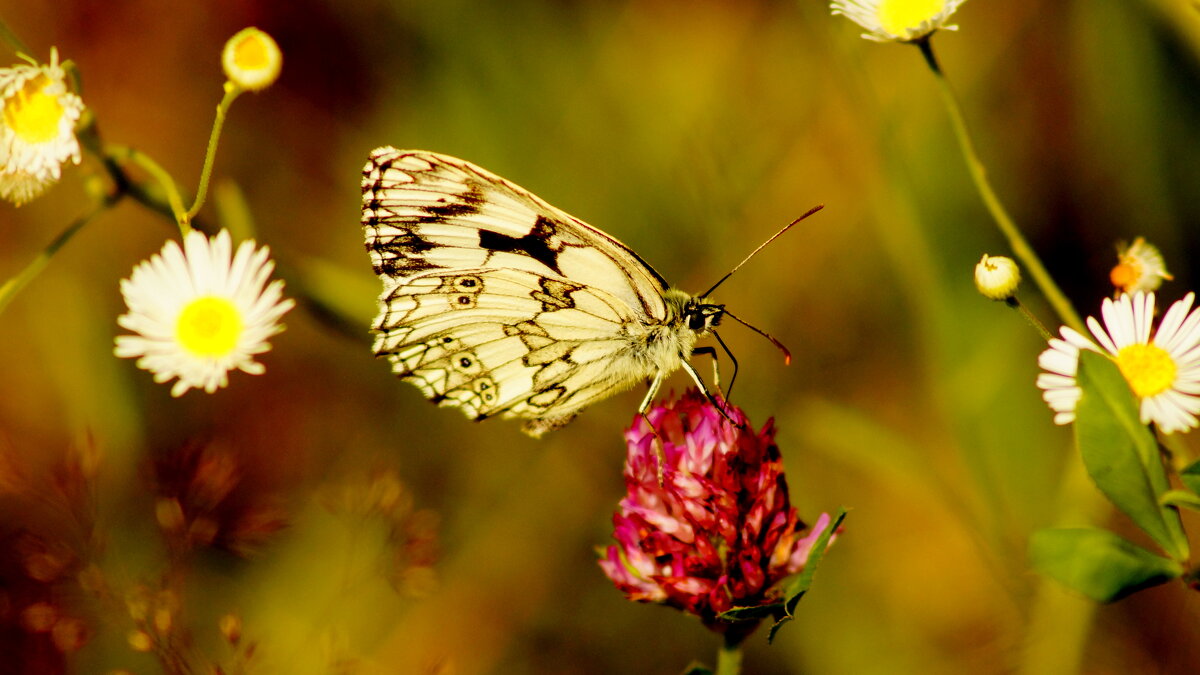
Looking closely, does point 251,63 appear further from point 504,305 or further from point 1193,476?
point 1193,476

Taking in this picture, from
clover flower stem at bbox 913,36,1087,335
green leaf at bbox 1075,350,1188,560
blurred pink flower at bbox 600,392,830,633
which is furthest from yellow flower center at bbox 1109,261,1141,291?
blurred pink flower at bbox 600,392,830,633

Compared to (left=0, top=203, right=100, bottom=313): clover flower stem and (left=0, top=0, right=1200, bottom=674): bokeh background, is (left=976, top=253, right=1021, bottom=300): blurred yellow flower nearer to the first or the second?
(left=0, top=0, right=1200, bottom=674): bokeh background

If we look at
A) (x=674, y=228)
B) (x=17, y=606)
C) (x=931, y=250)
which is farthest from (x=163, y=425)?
(x=931, y=250)

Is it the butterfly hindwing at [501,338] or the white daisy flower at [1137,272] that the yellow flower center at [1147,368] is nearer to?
the white daisy flower at [1137,272]

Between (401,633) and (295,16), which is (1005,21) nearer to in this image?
(295,16)

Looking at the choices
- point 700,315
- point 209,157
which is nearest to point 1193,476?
point 700,315
